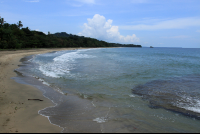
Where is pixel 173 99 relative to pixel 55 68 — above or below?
below

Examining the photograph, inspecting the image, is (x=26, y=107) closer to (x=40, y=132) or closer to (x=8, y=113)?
(x=8, y=113)

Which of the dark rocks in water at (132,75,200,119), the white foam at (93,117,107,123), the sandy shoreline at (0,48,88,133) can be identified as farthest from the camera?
the dark rocks in water at (132,75,200,119)

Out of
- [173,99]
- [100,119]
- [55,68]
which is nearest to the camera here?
[100,119]

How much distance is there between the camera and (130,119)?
4.46 meters

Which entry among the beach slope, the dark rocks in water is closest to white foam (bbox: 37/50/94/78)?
the beach slope

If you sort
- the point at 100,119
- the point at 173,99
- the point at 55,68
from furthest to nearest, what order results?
the point at 55,68
the point at 173,99
the point at 100,119

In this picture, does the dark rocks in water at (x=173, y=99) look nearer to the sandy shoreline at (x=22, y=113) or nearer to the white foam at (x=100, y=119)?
the white foam at (x=100, y=119)

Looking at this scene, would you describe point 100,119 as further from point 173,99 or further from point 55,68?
point 55,68

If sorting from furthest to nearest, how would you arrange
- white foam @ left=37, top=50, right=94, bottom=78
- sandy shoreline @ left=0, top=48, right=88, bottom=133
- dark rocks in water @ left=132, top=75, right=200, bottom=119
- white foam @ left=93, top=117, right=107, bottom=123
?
white foam @ left=37, top=50, right=94, bottom=78 → dark rocks in water @ left=132, top=75, right=200, bottom=119 → white foam @ left=93, top=117, right=107, bottom=123 → sandy shoreline @ left=0, top=48, right=88, bottom=133

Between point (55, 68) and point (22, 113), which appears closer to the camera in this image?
point (22, 113)

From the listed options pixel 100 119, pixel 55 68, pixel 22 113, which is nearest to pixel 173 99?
pixel 100 119

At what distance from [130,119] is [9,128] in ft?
11.8

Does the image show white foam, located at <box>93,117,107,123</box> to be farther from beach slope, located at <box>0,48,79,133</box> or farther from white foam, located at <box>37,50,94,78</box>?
white foam, located at <box>37,50,94,78</box>

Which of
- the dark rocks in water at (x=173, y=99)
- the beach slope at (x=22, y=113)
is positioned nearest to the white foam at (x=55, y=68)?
the beach slope at (x=22, y=113)
